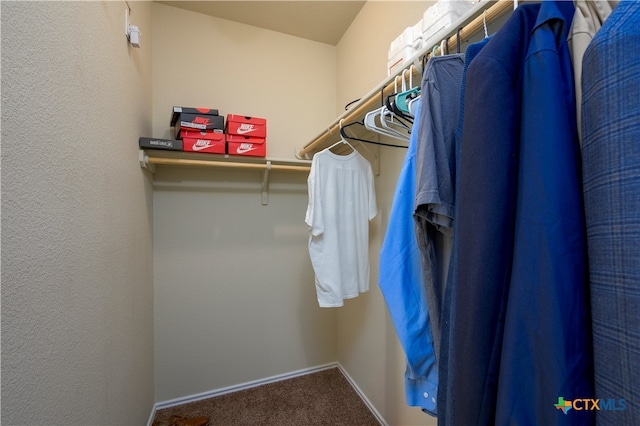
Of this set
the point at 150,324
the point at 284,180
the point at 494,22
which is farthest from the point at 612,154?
the point at 150,324

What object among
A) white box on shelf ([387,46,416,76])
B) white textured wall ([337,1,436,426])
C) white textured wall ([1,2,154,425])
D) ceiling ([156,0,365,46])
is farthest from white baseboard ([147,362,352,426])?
ceiling ([156,0,365,46])

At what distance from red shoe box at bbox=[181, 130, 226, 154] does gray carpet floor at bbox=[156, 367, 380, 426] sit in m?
1.62

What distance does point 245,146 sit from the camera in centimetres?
147

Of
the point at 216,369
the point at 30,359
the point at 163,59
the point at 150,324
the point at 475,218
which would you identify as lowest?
the point at 216,369

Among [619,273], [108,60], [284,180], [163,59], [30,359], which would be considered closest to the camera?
[619,273]

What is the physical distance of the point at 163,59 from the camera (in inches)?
62.3

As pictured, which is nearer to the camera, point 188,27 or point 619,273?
point 619,273

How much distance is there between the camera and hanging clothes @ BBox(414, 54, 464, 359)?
0.53 meters

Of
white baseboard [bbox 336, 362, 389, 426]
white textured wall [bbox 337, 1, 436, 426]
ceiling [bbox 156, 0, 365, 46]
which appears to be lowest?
white baseboard [bbox 336, 362, 389, 426]

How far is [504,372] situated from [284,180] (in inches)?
66.0

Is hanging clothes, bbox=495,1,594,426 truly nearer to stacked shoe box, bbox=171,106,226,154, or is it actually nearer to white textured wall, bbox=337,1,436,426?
white textured wall, bbox=337,1,436,426

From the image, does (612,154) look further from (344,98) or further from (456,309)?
(344,98)

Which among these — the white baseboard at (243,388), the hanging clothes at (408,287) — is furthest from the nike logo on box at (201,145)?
the white baseboard at (243,388)

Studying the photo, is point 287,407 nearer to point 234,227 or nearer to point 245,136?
point 234,227
